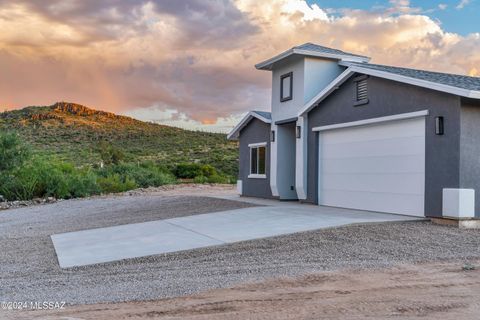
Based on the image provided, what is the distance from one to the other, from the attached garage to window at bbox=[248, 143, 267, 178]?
3.83 meters

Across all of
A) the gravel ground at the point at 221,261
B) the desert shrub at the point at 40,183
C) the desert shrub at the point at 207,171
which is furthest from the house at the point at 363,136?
the desert shrub at the point at 207,171

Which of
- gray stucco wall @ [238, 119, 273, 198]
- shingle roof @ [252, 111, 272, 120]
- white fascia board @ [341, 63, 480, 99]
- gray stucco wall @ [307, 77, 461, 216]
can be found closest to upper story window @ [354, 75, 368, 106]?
gray stucco wall @ [307, 77, 461, 216]

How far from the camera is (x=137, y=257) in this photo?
896cm

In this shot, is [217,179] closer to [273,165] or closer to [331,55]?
[273,165]

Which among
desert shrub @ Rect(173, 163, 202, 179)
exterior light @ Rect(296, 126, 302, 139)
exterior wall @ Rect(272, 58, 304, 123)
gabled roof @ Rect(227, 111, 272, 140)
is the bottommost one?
desert shrub @ Rect(173, 163, 202, 179)

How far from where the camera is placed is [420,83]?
1184cm

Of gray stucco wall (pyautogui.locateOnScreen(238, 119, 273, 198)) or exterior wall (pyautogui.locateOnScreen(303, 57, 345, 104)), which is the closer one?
exterior wall (pyautogui.locateOnScreen(303, 57, 345, 104))

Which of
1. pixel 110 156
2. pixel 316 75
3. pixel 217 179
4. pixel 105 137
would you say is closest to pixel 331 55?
pixel 316 75

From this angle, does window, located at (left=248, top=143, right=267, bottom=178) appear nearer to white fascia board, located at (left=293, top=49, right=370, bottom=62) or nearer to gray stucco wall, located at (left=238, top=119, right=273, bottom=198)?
gray stucco wall, located at (left=238, top=119, right=273, bottom=198)

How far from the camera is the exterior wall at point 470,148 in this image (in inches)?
445

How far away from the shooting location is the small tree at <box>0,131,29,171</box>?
2259 cm

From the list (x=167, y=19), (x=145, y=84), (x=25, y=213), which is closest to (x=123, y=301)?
(x=25, y=213)

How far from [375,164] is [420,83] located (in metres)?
2.67

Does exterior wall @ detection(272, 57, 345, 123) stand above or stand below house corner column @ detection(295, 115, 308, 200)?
above
